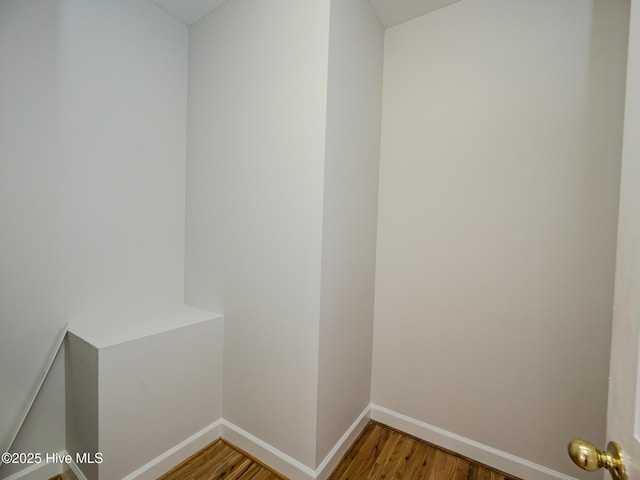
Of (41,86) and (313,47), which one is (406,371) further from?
(41,86)

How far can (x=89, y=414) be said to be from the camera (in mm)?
1275

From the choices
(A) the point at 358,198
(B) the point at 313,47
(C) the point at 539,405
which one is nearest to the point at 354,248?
(A) the point at 358,198

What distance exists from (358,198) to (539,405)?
1436 millimetres

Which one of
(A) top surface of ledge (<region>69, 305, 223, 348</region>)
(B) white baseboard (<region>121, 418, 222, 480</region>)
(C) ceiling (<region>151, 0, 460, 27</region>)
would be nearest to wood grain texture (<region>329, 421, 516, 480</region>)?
(B) white baseboard (<region>121, 418, 222, 480</region>)

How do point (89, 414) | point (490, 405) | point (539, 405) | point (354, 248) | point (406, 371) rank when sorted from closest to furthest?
point (89, 414) < point (539, 405) < point (490, 405) < point (354, 248) < point (406, 371)

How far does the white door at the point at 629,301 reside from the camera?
48 centimetres

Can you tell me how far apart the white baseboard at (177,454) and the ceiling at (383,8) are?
8.60 feet

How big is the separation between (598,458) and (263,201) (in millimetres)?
1456

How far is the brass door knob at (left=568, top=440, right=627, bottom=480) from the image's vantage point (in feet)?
1.67

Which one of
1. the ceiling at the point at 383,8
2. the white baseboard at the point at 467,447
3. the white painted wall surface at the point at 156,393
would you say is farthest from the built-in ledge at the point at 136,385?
the ceiling at the point at 383,8

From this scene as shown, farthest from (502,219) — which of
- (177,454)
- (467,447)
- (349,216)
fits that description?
(177,454)

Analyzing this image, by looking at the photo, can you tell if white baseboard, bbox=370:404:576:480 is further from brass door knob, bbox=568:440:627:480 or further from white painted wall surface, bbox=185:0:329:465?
brass door knob, bbox=568:440:627:480

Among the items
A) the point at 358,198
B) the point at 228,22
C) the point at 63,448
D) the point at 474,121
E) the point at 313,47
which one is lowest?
the point at 63,448

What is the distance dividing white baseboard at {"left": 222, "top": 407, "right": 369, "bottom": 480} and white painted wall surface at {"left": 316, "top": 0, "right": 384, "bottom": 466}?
46 millimetres
